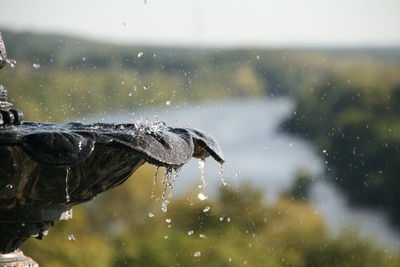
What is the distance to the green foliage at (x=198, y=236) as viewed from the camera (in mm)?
15711

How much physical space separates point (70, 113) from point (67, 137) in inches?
735

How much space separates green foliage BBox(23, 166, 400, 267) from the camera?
15711mm

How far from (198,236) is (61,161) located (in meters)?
13.1

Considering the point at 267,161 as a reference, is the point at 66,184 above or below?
above

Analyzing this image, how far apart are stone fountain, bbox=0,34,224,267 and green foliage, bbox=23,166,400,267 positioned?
408 inches

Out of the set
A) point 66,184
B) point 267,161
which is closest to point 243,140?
point 267,161

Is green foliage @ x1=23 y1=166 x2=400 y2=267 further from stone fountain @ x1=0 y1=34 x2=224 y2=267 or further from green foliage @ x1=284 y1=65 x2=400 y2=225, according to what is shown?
stone fountain @ x1=0 y1=34 x2=224 y2=267

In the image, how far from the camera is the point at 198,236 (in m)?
16.8

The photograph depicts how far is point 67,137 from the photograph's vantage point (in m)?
3.92

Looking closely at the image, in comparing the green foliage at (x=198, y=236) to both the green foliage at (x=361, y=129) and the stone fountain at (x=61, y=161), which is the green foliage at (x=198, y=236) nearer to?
the green foliage at (x=361, y=129)

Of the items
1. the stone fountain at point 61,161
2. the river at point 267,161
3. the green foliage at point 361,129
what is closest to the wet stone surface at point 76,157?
the stone fountain at point 61,161

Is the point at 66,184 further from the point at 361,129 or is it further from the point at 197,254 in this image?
the point at 361,129

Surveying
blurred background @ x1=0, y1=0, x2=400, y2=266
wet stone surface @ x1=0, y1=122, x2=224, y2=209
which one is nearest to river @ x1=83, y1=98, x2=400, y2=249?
blurred background @ x1=0, y1=0, x2=400, y2=266

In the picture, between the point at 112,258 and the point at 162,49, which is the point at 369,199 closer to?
the point at 162,49
